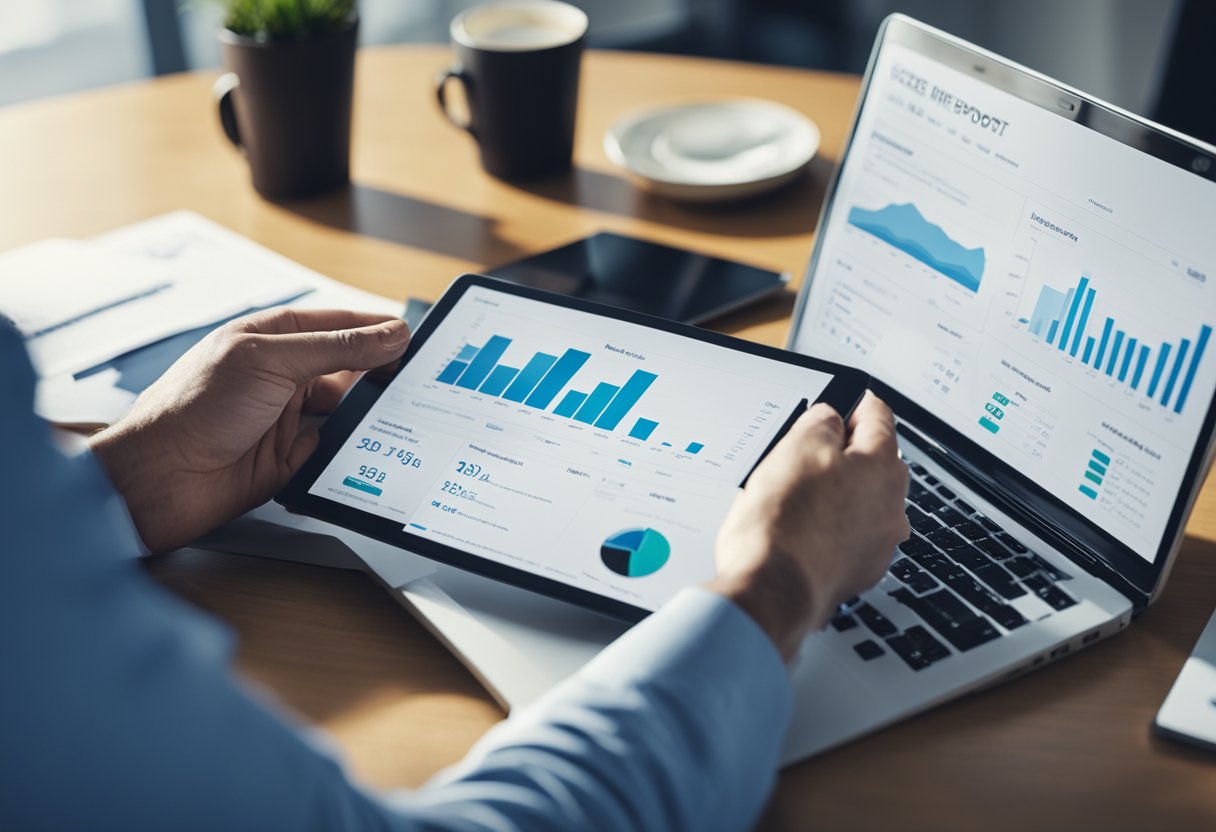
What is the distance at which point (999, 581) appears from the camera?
722 mm

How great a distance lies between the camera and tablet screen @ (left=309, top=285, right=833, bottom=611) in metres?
0.72

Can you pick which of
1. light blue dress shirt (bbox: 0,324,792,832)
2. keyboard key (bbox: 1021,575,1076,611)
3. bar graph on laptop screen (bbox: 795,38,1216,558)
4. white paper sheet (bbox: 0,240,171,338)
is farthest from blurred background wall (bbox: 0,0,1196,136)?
light blue dress shirt (bbox: 0,324,792,832)

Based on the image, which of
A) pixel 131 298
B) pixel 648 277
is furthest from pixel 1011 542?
pixel 131 298

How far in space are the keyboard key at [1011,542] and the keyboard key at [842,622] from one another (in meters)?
0.13

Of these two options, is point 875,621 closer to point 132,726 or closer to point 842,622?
point 842,622

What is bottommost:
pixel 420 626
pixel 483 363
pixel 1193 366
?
pixel 420 626

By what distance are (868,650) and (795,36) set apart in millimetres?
2588

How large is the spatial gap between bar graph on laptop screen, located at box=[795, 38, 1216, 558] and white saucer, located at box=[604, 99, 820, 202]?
359 millimetres

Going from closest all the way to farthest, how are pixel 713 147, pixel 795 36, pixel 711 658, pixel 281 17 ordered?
1. pixel 711 658
2. pixel 281 17
3. pixel 713 147
4. pixel 795 36

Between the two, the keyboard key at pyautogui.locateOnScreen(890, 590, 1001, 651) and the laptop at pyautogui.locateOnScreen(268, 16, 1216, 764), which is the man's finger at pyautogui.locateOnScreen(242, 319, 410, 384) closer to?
the laptop at pyautogui.locateOnScreen(268, 16, 1216, 764)

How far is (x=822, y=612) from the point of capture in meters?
0.65

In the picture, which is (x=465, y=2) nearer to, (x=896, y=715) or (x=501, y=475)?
(x=501, y=475)

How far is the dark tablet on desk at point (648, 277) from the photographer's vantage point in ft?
3.60

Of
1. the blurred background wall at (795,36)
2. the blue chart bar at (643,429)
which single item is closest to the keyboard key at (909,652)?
the blue chart bar at (643,429)
